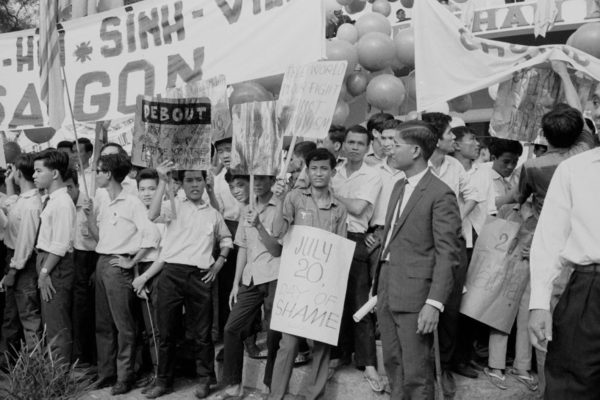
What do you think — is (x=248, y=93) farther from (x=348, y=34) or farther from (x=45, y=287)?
(x=45, y=287)

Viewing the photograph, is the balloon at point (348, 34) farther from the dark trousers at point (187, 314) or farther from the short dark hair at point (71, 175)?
the dark trousers at point (187, 314)

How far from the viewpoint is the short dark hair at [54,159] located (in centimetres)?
598

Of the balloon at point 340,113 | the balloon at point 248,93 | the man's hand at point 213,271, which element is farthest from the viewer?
the balloon at point 340,113

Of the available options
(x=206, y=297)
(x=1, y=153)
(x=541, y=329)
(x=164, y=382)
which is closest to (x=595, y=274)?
(x=541, y=329)

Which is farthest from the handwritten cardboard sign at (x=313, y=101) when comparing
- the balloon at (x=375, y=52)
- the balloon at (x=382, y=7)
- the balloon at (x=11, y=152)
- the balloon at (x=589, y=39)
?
the balloon at (x=382, y=7)

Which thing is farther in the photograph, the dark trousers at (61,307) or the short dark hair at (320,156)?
the dark trousers at (61,307)

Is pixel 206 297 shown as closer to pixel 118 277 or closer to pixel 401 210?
pixel 118 277

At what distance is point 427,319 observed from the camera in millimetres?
4195

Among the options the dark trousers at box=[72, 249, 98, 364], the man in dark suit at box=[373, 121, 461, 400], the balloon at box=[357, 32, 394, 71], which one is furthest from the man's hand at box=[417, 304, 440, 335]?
the balloon at box=[357, 32, 394, 71]

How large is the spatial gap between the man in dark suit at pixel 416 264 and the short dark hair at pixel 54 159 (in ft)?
9.68

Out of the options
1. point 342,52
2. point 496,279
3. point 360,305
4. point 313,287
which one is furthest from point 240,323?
point 342,52

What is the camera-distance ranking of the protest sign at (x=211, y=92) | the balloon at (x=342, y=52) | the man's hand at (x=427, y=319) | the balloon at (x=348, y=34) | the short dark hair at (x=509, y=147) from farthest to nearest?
the balloon at (x=348, y=34)
the balloon at (x=342, y=52)
the short dark hair at (x=509, y=147)
the protest sign at (x=211, y=92)
the man's hand at (x=427, y=319)

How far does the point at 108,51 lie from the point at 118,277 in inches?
77.6

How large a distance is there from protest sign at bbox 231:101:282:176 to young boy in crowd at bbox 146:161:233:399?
617 millimetres
